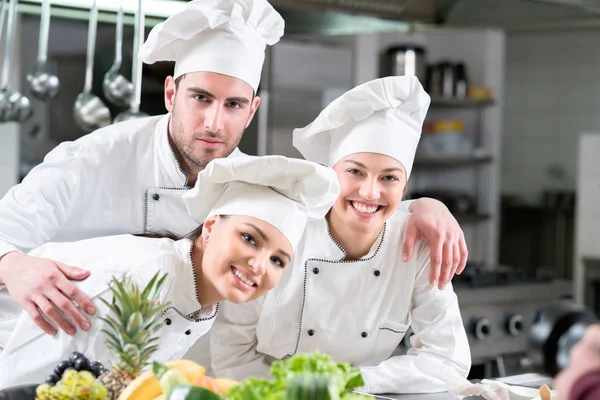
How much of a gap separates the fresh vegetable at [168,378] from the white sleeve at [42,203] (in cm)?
106

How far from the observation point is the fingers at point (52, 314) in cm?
193

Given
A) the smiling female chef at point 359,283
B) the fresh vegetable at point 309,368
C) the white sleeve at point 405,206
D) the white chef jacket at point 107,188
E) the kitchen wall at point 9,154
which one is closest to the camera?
the fresh vegetable at point 309,368

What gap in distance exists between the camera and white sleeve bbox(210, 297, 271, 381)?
2.21 m

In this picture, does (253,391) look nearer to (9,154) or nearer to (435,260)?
(435,260)

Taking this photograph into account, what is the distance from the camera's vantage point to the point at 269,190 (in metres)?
1.93

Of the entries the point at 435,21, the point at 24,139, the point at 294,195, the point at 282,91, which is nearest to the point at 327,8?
the point at 435,21

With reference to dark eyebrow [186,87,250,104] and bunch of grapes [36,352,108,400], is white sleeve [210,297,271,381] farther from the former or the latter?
bunch of grapes [36,352,108,400]

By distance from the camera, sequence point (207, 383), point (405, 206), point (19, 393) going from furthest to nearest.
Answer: point (405, 206), point (19, 393), point (207, 383)

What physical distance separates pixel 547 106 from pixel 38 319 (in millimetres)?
A: 6751

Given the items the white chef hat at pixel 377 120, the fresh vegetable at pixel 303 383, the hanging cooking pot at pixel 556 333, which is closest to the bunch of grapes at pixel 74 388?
the fresh vegetable at pixel 303 383

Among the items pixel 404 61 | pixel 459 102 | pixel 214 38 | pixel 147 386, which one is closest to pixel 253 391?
pixel 147 386

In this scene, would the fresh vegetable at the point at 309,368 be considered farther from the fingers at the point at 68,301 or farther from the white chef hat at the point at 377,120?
the white chef hat at the point at 377,120

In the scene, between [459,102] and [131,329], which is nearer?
[131,329]

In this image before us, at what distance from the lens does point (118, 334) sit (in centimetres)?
152
